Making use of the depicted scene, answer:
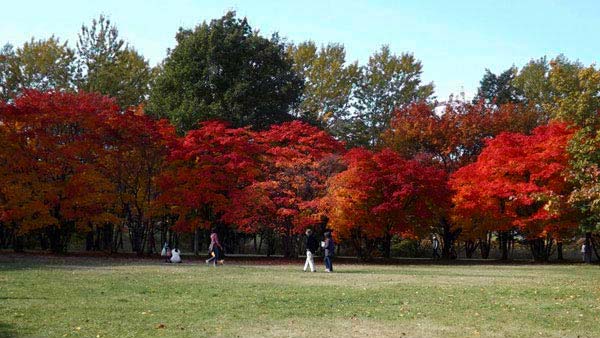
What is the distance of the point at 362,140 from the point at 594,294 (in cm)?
4182

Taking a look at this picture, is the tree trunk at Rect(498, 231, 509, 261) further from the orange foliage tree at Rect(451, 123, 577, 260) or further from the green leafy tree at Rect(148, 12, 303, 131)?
the green leafy tree at Rect(148, 12, 303, 131)

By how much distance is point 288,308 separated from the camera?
1234cm

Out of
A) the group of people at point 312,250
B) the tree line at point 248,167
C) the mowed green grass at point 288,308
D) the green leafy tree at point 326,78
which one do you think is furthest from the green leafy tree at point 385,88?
the mowed green grass at point 288,308

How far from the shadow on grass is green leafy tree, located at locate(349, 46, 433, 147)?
52.8m

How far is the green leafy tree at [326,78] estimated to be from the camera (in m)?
60.7

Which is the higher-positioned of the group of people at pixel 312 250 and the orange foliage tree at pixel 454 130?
the orange foliage tree at pixel 454 130

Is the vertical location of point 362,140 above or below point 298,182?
above

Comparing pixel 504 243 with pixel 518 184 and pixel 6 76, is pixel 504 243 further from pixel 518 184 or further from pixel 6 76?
pixel 6 76

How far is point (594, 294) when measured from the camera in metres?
15.7

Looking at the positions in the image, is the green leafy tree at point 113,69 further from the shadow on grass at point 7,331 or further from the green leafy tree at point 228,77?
the shadow on grass at point 7,331

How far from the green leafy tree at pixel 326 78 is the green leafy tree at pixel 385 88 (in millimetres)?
1345

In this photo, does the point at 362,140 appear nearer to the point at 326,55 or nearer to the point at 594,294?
the point at 326,55

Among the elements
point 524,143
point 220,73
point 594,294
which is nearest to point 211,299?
point 594,294

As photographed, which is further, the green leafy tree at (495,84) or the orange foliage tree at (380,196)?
the green leafy tree at (495,84)
